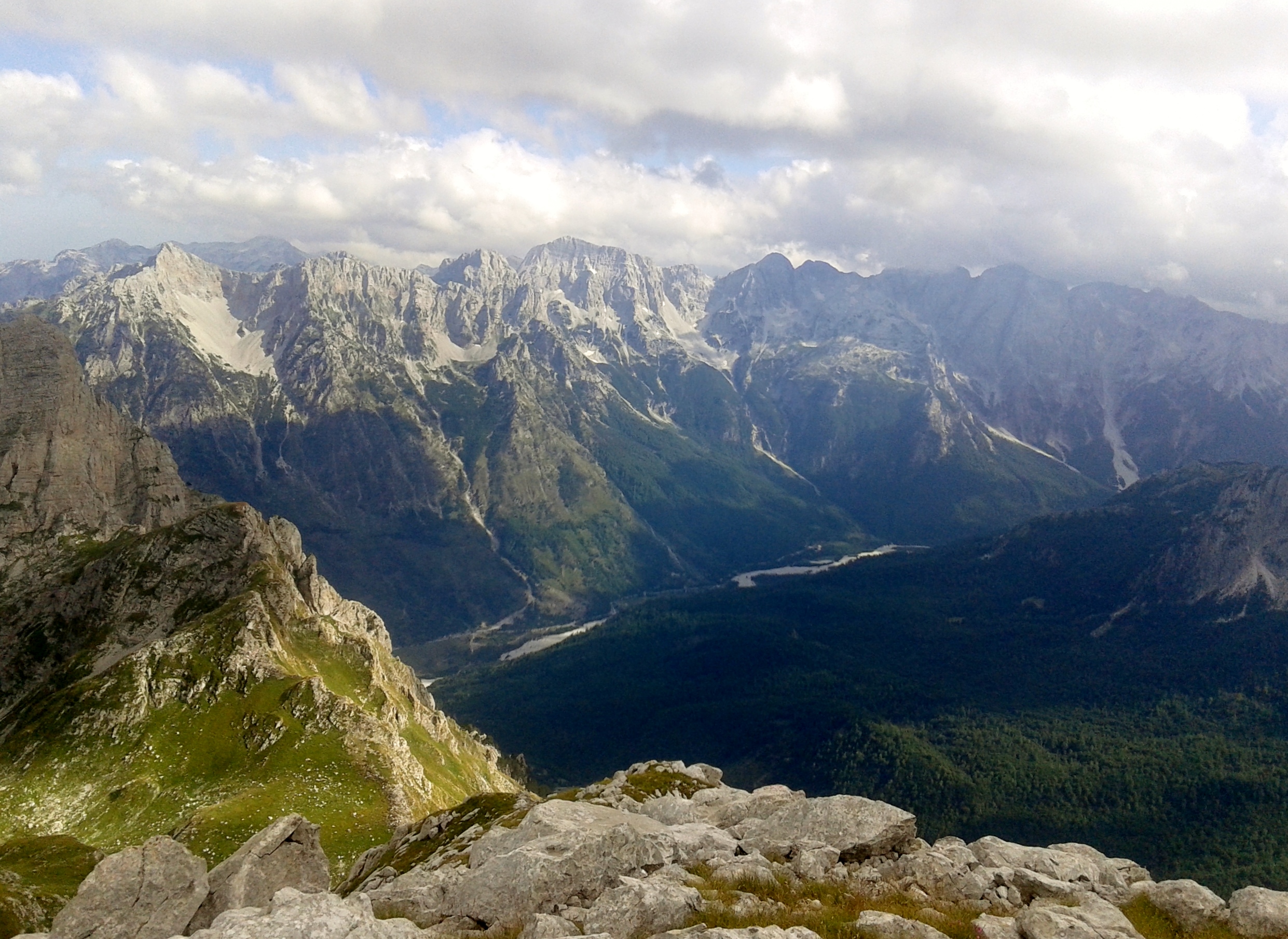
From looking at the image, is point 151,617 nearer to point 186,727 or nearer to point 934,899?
point 186,727

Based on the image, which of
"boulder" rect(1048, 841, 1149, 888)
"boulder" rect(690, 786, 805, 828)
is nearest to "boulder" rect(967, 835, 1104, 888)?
"boulder" rect(1048, 841, 1149, 888)

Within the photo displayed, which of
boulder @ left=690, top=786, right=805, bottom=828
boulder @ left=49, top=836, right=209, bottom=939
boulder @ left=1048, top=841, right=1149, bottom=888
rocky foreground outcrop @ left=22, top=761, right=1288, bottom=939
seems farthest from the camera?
boulder @ left=690, top=786, right=805, bottom=828

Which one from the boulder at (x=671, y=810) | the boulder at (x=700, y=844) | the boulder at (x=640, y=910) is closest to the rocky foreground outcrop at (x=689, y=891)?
the boulder at (x=640, y=910)

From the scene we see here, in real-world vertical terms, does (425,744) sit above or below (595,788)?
below

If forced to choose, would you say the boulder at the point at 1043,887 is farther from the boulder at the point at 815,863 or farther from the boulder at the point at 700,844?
the boulder at the point at 700,844

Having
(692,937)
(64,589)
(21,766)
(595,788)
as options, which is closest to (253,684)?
(21,766)

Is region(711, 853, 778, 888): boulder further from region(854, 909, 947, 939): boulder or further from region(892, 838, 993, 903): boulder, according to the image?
region(854, 909, 947, 939): boulder

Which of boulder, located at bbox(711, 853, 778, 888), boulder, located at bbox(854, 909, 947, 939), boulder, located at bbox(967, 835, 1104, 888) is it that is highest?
boulder, located at bbox(854, 909, 947, 939)
